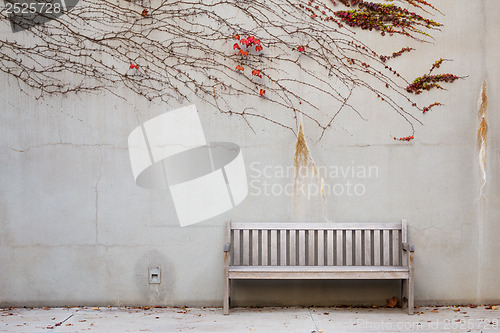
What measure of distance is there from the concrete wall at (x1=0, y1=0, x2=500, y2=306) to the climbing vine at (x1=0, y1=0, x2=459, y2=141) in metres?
0.12

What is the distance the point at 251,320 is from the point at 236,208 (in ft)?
3.44

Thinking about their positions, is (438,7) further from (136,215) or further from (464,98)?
(136,215)

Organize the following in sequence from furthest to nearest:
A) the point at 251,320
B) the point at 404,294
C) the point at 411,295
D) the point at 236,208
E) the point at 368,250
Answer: the point at 236,208 < the point at 368,250 < the point at 404,294 < the point at 411,295 < the point at 251,320

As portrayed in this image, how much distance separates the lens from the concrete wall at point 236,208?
16.1 feet

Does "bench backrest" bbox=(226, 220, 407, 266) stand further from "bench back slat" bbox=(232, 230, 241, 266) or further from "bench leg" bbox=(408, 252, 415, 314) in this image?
"bench leg" bbox=(408, 252, 415, 314)

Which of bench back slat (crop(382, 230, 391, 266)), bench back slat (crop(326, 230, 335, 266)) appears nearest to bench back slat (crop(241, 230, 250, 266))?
bench back slat (crop(326, 230, 335, 266))

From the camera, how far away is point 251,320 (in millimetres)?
4426

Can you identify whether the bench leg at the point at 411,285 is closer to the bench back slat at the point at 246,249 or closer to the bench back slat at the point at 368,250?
the bench back slat at the point at 368,250

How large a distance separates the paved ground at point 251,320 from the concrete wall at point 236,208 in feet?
0.59

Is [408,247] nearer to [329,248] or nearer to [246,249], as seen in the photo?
[329,248]

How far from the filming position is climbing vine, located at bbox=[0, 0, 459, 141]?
4.93 metres

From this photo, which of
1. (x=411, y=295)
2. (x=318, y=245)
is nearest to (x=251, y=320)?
(x=318, y=245)

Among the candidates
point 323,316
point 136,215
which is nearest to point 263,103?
point 136,215

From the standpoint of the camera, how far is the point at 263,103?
4941 millimetres
